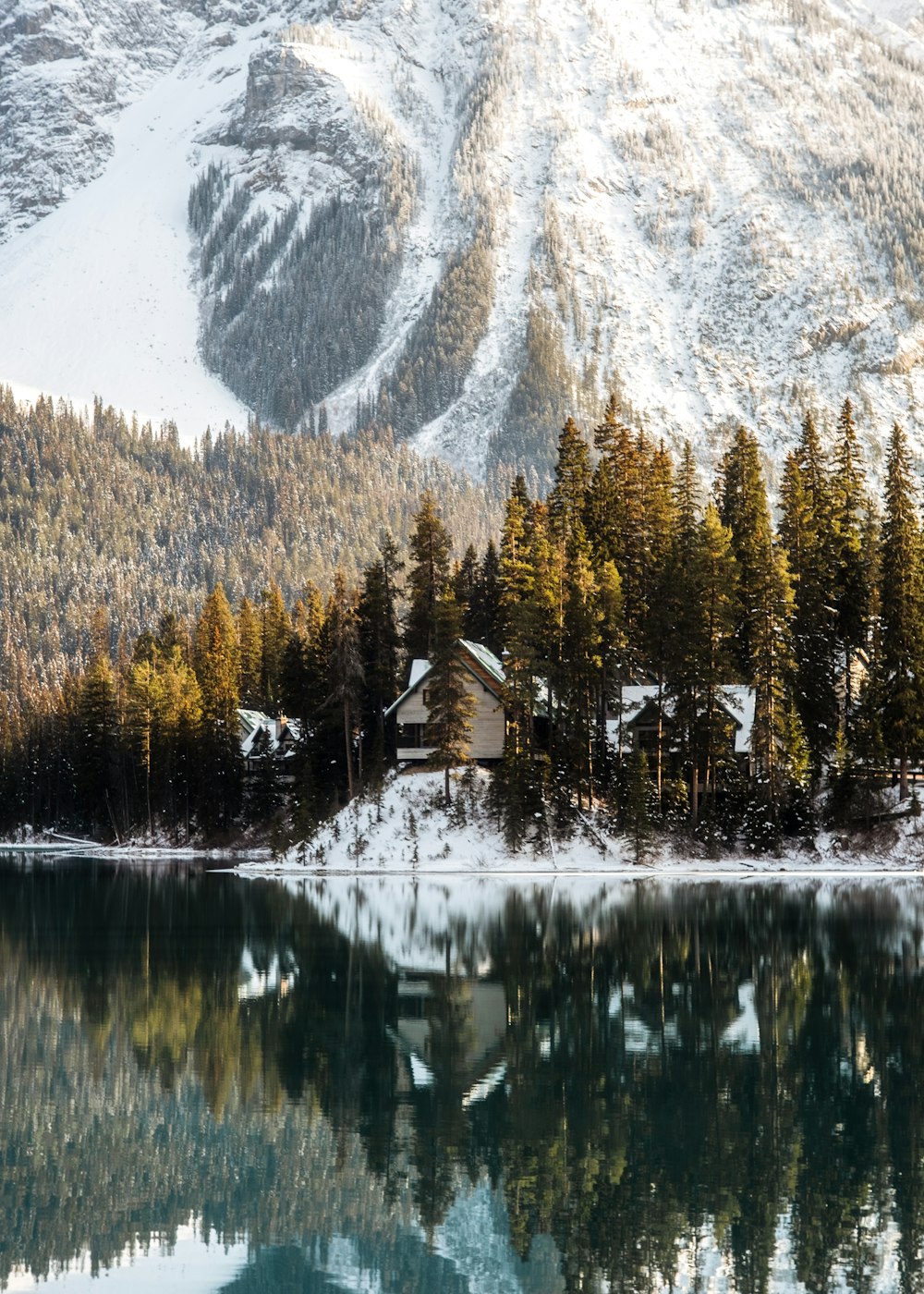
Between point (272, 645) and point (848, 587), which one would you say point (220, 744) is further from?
point (848, 587)

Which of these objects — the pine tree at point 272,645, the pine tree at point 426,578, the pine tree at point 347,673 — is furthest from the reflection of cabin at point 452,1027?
the pine tree at point 272,645

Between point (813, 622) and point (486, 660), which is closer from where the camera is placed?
point (813, 622)

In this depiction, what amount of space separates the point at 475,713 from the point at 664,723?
930cm

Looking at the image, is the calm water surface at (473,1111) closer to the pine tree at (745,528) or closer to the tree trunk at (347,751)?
the pine tree at (745,528)

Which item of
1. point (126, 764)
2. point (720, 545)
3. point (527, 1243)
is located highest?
point (720, 545)

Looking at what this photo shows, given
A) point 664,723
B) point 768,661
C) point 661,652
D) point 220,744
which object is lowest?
point 664,723

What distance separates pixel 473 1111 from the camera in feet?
83.0

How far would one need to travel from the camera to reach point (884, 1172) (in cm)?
2155

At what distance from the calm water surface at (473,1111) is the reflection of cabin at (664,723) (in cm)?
2414

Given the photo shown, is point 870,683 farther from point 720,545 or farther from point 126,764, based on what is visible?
point 126,764

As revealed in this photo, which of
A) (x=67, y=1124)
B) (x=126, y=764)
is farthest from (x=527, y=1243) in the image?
(x=126, y=764)

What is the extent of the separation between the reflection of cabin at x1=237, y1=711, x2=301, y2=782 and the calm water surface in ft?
150

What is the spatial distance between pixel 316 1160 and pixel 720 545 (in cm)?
4846

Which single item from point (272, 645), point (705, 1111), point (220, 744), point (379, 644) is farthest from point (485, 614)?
point (705, 1111)
